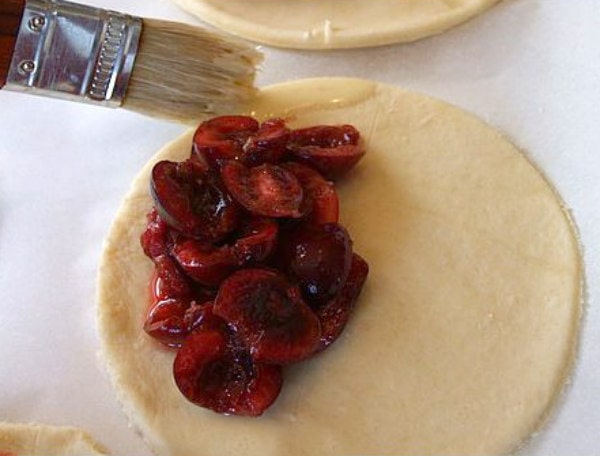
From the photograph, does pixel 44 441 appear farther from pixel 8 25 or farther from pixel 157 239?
pixel 8 25

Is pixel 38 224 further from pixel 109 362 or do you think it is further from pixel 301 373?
pixel 301 373

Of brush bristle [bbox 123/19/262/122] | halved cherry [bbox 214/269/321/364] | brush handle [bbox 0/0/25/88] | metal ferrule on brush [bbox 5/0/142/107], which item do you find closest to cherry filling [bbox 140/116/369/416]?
halved cherry [bbox 214/269/321/364]

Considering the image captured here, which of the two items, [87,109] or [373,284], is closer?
[373,284]

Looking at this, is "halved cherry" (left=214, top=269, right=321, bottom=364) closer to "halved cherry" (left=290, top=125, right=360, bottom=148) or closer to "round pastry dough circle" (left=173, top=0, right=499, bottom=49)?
"halved cherry" (left=290, top=125, right=360, bottom=148)

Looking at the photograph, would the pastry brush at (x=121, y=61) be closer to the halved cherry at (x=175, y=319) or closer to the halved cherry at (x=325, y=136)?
the halved cherry at (x=325, y=136)

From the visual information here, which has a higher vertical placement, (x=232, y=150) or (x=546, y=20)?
(x=546, y=20)

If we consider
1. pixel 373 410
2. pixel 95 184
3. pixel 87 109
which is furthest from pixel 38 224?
pixel 373 410
